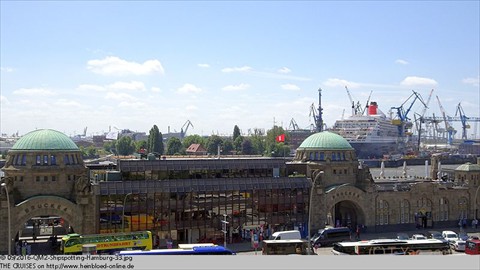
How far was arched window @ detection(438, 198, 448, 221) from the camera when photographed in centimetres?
8238

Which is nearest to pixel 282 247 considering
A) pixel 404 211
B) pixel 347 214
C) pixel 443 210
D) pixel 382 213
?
pixel 347 214

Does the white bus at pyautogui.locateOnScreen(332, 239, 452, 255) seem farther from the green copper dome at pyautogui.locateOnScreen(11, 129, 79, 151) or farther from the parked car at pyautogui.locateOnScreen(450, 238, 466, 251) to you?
the green copper dome at pyautogui.locateOnScreen(11, 129, 79, 151)

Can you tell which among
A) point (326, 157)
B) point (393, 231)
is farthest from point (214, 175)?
point (393, 231)

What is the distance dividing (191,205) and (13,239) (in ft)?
66.1

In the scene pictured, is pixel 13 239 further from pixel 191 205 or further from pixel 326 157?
pixel 326 157

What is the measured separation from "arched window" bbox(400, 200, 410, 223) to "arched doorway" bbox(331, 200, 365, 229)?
6875 millimetres

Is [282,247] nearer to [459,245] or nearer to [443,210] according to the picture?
[459,245]

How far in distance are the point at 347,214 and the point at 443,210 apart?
1544 centimetres

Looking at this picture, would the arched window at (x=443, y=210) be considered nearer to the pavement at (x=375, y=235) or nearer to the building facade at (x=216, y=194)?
the building facade at (x=216, y=194)

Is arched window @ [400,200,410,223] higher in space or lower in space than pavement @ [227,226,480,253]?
higher

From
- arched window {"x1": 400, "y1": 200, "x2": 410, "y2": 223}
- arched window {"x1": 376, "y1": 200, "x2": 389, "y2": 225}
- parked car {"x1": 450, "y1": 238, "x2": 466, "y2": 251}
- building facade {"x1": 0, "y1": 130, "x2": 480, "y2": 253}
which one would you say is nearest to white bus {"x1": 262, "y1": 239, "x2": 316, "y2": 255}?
building facade {"x1": 0, "y1": 130, "x2": 480, "y2": 253}

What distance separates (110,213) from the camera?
6200 centimetres

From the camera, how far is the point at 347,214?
80.0 metres

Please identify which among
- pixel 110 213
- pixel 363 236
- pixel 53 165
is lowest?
pixel 363 236
